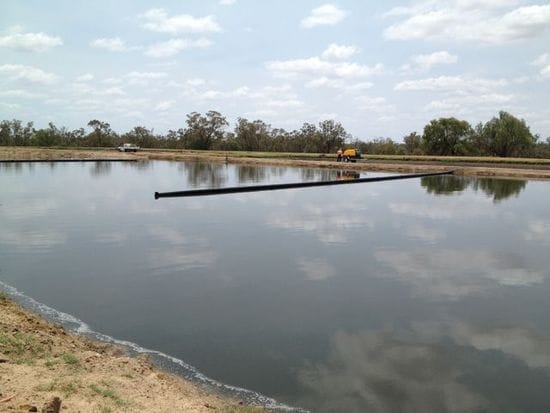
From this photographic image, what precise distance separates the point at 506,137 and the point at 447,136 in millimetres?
7737

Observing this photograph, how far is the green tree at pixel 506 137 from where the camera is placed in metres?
66.9

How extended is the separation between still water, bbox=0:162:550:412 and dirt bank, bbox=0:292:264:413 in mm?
792

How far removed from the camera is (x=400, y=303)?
30.7ft

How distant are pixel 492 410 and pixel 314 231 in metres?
10.7

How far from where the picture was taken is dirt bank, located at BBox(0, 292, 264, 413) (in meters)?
4.55

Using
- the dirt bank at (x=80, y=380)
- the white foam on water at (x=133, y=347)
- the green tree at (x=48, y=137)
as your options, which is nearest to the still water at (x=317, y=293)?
the white foam on water at (x=133, y=347)

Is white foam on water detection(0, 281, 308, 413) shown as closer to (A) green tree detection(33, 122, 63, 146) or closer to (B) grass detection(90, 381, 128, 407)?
(B) grass detection(90, 381, 128, 407)

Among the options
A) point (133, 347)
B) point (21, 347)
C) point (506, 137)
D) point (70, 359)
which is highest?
point (506, 137)

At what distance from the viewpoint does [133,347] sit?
23.3ft

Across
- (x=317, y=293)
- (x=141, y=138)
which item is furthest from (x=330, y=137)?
(x=317, y=293)

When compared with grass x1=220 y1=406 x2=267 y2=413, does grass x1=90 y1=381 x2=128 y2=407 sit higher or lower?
higher

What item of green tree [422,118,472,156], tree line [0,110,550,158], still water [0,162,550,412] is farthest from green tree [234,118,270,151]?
still water [0,162,550,412]

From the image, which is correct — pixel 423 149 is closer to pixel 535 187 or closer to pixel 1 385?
pixel 535 187

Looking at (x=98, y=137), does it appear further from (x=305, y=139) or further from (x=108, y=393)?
(x=108, y=393)
